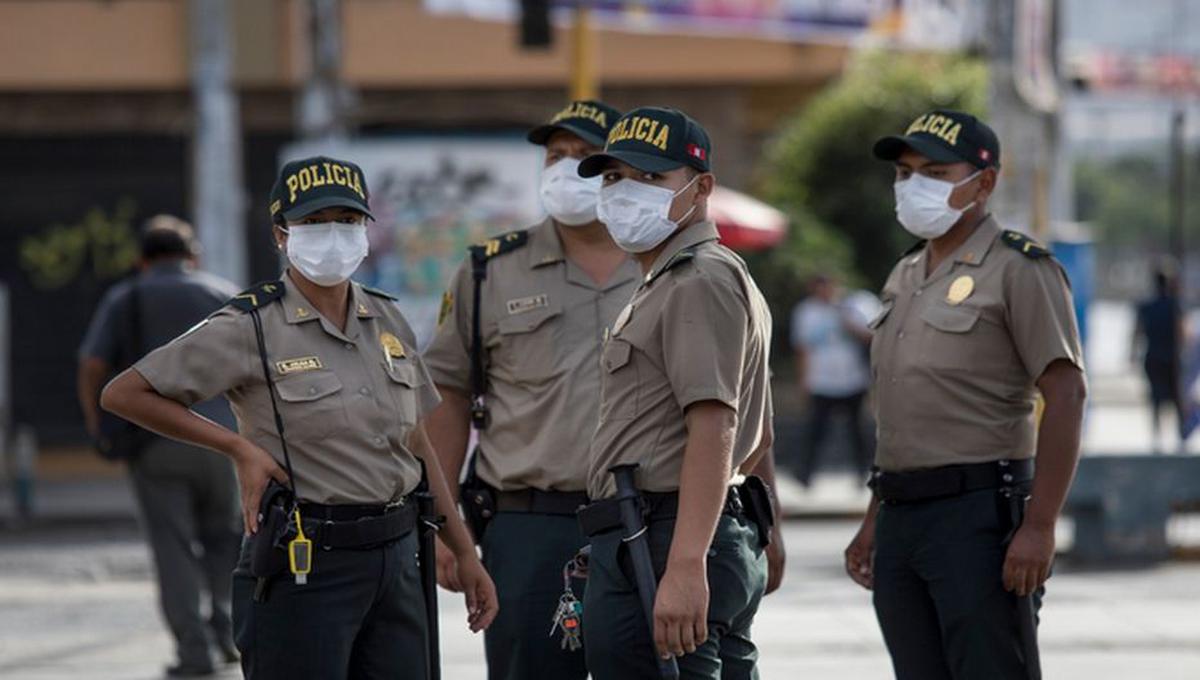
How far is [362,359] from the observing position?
5.41 m

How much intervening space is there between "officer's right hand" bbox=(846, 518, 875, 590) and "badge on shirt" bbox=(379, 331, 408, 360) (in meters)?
1.51

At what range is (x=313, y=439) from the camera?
527 centimetres

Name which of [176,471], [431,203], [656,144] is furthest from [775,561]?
[431,203]

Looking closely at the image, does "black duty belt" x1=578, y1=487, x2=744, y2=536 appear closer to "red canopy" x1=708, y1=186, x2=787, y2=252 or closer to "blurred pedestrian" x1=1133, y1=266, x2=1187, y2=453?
"red canopy" x1=708, y1=186, x2=787, y2=252

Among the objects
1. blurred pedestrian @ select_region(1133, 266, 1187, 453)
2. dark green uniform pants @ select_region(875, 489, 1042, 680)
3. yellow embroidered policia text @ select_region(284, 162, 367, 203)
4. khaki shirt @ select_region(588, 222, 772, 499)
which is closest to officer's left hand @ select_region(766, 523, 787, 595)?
dark green uniform pants @ select_region(875, 489, 1042, 680)

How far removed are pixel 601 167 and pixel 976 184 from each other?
1.40 meters

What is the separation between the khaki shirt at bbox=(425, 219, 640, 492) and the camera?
603 cm

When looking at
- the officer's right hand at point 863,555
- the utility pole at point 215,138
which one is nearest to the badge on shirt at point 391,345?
the officer's right hand at point 863,555

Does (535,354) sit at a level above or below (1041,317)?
below

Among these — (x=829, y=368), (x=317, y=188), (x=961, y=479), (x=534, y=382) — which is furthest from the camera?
(x=829, y=368)

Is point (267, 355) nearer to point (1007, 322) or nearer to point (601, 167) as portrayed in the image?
point (601, 167)

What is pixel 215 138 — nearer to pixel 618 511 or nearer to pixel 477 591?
pixel 477 591

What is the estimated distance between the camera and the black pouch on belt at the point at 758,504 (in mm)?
5059

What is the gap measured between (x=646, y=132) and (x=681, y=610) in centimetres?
115
